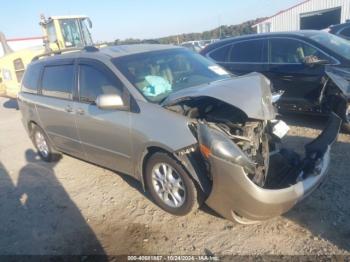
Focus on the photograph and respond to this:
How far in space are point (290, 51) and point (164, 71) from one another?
10.4 ft

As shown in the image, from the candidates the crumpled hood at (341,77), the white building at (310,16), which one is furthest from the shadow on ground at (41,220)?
the white building at (310,16)

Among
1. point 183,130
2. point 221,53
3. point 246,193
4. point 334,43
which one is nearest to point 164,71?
point 183,130

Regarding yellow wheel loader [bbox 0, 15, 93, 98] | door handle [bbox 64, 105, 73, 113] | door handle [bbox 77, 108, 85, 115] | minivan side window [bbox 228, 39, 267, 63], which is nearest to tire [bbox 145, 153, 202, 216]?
door handle [bbox 77, 108, 85, 115]

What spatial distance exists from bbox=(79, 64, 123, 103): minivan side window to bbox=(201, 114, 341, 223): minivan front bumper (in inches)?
64.3

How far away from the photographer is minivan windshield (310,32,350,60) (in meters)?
5.89

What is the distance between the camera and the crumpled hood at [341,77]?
510 centimetres

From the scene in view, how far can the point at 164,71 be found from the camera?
4.34 metres

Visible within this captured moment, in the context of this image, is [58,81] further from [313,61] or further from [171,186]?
[313,61]

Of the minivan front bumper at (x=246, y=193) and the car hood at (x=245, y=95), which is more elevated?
the car hood at (x=245, y=95)

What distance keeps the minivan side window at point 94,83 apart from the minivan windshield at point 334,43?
13.3 ft

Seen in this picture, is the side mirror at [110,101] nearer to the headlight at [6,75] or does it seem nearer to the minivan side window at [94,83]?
the minivan side window at [94,83]

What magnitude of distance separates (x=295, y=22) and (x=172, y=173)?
28.7 m

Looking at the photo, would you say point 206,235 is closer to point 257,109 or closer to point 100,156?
point 257,109

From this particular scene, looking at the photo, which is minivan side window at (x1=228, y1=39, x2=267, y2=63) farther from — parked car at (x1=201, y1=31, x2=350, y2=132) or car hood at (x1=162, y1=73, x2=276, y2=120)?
car hood at (x1=162, y1=73, x2=276, y2=120)
